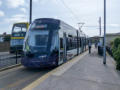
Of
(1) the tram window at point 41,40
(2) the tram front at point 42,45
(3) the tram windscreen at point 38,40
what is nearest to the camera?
(2) the tram front at point 42,45

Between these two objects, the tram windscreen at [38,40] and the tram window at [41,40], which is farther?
the tram window at [41,40]

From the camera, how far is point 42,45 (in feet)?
25.2

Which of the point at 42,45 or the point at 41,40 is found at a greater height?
the point at 41,40

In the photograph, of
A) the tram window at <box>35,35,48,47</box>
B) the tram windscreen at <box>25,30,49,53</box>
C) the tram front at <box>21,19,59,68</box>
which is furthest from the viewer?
the tram window at <box>35,35,48,47</box>

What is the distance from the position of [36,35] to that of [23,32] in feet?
29.6

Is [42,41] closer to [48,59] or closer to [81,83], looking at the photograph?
[48,59]

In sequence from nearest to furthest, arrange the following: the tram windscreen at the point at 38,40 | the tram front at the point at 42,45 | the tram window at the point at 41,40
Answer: the tram front at the point at 42,45 → the tram windscreen at the point at 38,40 → the tram window at the point at 41,40

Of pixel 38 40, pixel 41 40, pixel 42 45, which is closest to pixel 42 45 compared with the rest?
pixel 42 45

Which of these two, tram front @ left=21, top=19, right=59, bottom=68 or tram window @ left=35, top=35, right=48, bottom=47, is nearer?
tram front @ left=21, top=19, right=59, bottom=68

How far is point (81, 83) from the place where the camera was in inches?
197

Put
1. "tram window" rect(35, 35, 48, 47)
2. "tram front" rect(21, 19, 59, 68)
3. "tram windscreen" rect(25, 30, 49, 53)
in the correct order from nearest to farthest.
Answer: "tram front" rect(21, 19, 59, 68)
"tram windscreen" rect(25, 30, 49, 53)
"tram window" rect(35, 35, 48, 47)

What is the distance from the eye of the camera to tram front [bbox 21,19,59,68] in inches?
294

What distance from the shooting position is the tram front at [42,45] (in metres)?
7.47

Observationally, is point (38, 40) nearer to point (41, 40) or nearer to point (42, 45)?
point (41, 40)
